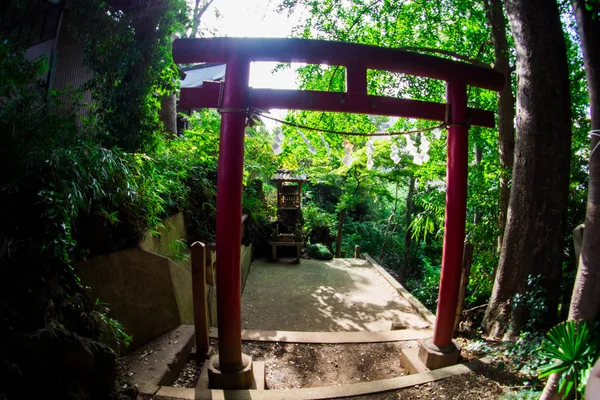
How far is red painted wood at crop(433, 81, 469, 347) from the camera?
3.59 metres

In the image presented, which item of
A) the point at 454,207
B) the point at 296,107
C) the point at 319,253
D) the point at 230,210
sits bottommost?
the point at 319,253

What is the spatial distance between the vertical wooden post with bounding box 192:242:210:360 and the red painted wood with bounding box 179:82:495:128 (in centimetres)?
141

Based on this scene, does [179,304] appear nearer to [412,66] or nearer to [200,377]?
[200,377]

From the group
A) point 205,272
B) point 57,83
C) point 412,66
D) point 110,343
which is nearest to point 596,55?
point 412,66

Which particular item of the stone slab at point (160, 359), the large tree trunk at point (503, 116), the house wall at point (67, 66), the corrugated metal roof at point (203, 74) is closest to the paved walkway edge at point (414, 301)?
the large tree trunk at point (503, 116)

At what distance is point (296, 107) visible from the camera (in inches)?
129

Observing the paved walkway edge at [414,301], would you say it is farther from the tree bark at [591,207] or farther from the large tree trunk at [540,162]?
the tree bark at [591,207]

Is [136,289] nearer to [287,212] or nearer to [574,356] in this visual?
[574,356]

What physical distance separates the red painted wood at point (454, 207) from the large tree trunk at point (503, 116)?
215 centimetres

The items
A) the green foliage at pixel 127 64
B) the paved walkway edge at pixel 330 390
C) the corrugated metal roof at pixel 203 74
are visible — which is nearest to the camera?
the paved walkway edge at pixel 330 390

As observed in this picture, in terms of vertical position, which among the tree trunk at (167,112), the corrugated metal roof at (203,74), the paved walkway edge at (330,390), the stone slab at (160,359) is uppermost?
Answer: the corrugated metal roof at (203,74)

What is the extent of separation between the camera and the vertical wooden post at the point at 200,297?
11.4 feet

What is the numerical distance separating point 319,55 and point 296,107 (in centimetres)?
50

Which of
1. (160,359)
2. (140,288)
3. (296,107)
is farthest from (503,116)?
(160,359)
